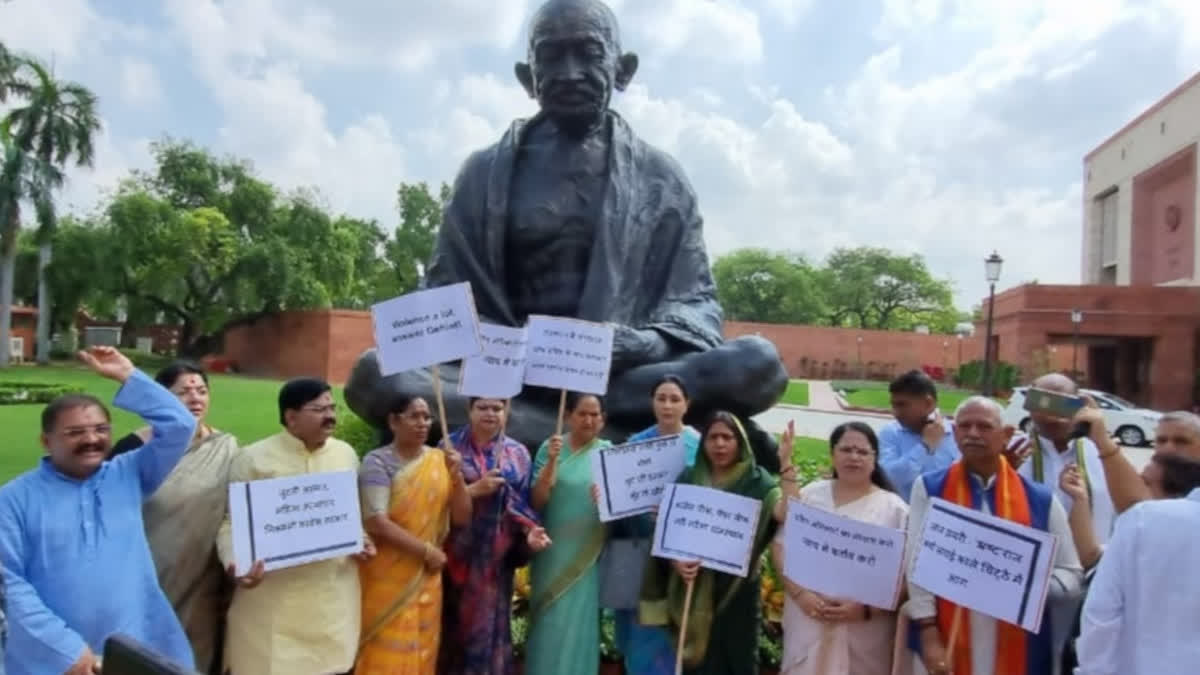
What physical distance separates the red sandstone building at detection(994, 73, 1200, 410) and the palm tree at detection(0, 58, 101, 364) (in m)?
29.0

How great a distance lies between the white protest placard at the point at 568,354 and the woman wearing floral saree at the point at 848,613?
960 mm

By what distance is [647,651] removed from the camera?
11.7 ft

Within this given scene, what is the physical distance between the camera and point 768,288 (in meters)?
55.1

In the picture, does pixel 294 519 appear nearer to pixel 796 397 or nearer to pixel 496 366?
pixel 496 366

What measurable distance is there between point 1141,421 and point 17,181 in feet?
100

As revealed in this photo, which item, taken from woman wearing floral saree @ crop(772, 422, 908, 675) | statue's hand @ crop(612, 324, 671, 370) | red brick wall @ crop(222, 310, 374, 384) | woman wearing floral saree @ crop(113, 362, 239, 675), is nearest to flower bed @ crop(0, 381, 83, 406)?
red brick wall @ crop(222, 310, 374, 384)

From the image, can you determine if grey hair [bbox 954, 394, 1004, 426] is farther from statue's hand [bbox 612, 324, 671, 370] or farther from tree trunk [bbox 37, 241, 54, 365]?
tree trunk [bbox 37, 241, 54, 365]

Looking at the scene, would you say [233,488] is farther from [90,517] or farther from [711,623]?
[711,623]

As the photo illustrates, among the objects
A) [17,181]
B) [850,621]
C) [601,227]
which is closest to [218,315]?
[17,181]

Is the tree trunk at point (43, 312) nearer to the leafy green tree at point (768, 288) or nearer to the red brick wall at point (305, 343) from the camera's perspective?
the red brick wall at point (305, 343)

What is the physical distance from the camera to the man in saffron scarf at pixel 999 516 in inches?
122

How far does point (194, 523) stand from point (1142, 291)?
2912 cm

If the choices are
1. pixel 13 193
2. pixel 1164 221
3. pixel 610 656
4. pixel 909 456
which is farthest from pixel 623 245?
pixel 1164 221

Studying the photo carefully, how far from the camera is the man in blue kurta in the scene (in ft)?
8.52
